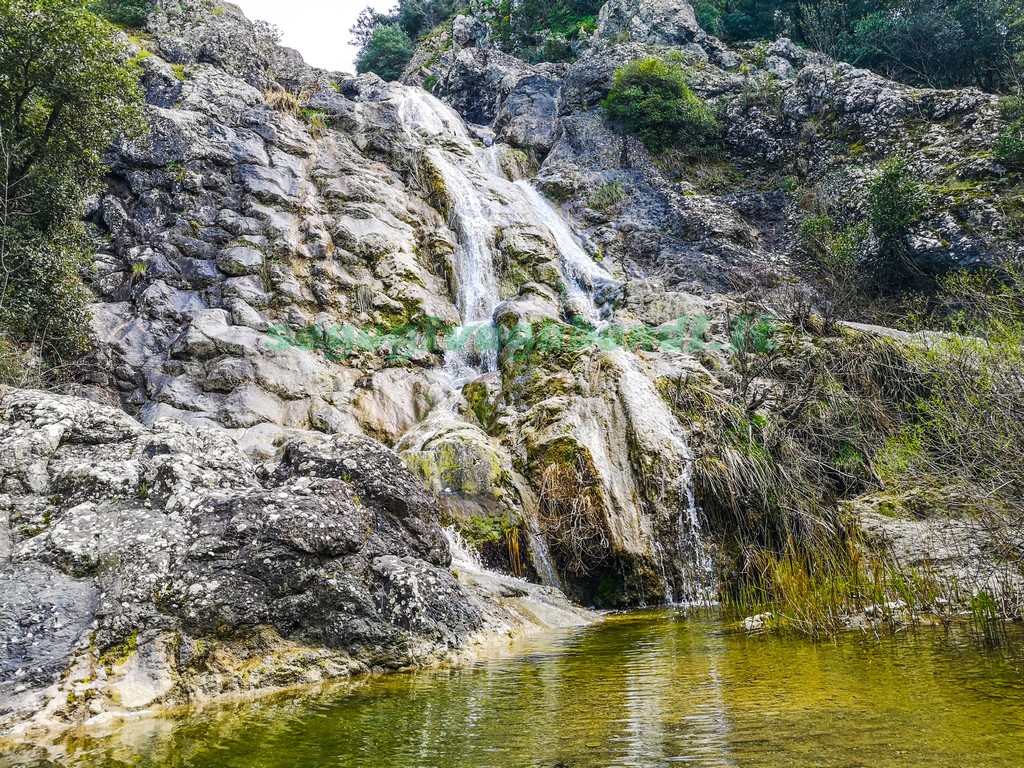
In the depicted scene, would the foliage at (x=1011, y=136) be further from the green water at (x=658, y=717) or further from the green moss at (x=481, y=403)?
the green water at (x=658, y=717)

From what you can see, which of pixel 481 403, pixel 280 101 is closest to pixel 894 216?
pixel 481 403

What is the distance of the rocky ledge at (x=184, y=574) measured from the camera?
4.51m

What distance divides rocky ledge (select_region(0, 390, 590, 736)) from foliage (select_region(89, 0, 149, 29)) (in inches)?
952

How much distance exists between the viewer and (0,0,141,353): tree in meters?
12.1

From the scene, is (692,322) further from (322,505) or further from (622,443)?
(322,505)

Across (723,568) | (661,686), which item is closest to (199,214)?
(723,568)

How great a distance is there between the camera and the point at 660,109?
26844mm

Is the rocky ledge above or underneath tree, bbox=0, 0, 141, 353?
underneath

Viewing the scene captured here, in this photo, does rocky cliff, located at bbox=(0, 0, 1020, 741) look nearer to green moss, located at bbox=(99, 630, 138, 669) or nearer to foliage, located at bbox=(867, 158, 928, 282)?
green moss, located at bbox=(99, 630, 138, 669)

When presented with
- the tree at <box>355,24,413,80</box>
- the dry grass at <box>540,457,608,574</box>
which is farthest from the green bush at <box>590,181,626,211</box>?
the tree at <box>355,24,413,80</box>

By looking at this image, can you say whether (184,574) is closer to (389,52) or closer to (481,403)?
(481,403)

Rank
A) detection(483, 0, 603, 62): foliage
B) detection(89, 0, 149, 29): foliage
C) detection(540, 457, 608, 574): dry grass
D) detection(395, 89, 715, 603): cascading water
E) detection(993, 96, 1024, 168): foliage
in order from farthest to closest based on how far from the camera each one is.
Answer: detection(483, 0, 603, 62): foliage, detection(89, 0, 149, 29): foliage, detection(993, 96, 1024, 168): foliage, detection(395, 89, 715, 603): cascading water, detection(540, 457, 608, 574): dry grass

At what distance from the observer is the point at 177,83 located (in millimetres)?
21016

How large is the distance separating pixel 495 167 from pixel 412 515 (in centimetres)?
2165
